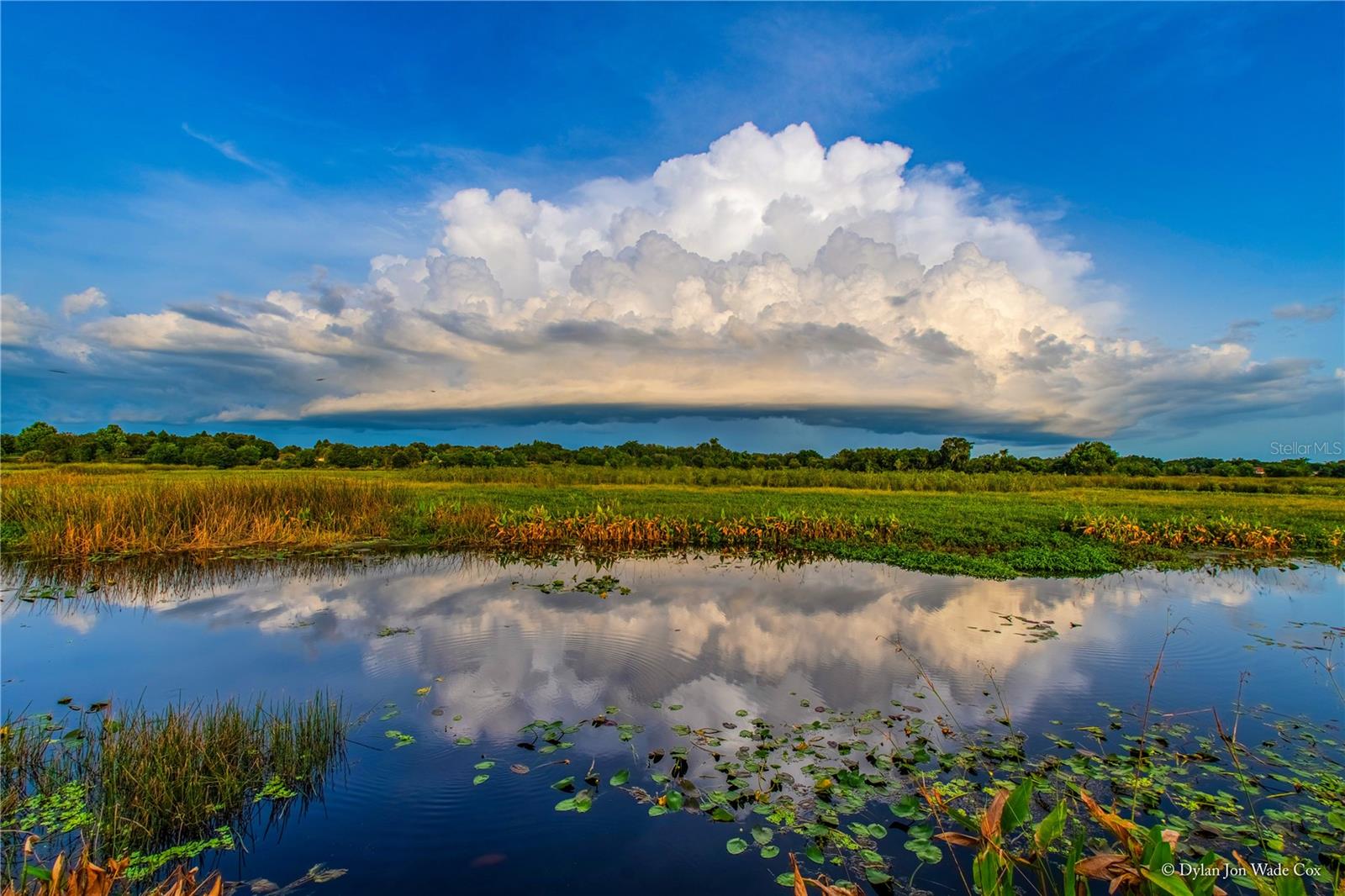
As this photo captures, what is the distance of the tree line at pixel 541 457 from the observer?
49938 mm

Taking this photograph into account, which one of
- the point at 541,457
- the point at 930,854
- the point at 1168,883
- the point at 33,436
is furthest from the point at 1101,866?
the point at 33,436

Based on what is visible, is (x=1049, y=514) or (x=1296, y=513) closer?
(x=1049, y=514)

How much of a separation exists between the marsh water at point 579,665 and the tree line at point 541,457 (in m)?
37.4

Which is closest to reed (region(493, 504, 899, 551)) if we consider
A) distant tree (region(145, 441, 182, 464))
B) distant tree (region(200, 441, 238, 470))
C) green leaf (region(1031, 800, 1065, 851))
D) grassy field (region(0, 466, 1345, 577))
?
grassy field (region(0, 466, 1345, 577))

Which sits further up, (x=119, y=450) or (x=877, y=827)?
(x=119, y=450)

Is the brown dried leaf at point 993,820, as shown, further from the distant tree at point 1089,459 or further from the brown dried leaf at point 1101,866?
the distant tree at point 1089,459

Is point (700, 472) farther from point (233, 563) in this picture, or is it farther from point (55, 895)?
point (55, 895)

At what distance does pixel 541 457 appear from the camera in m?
58.8

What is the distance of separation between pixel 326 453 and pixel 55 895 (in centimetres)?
6205

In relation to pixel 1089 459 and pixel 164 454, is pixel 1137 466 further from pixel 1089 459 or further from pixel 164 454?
pixel 164 454

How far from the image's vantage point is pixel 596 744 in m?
5.56

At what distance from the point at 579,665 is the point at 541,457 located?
52469 mm

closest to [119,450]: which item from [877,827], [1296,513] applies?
[877,827]

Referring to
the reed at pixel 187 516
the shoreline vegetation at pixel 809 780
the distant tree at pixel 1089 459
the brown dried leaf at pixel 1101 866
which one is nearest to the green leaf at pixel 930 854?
the shoreline vegetation at pixel 809 780
